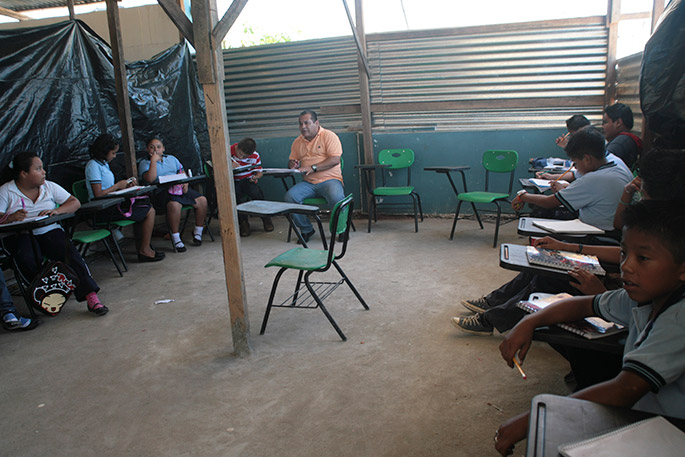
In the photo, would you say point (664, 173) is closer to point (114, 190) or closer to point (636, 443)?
point (636, 443)

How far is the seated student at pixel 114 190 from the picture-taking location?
4684 mm

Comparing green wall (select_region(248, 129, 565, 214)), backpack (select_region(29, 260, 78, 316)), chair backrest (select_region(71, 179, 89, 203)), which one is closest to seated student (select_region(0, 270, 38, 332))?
backpack (select_region(29, 260, 78, 316))

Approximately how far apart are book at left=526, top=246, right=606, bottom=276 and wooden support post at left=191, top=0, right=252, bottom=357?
5.11ft

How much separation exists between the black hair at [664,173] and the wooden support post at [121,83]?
14.7 ft

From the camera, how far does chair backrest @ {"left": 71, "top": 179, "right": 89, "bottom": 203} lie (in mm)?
4648

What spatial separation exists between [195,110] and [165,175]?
1492mm

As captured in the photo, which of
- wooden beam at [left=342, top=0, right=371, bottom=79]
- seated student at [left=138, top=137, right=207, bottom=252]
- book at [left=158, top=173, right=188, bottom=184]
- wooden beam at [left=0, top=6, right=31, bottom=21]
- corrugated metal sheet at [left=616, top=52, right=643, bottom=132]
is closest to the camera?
corrugated metal sheet at [left=616, top=52, right=643, bottom=132]

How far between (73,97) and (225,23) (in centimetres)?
298

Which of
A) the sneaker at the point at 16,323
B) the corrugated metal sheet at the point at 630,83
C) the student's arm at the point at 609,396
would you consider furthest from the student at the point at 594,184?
the sneaker at the point at 16,323

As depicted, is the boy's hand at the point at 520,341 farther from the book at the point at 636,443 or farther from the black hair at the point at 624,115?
the black hair at the point at 624,115

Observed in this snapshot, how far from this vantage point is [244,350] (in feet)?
9.60

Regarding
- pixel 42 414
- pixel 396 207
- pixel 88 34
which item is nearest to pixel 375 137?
pixel 396 207

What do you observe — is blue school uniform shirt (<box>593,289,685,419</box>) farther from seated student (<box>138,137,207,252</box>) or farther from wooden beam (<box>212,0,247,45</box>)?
seated student (<box>138,137,207,252</box>)

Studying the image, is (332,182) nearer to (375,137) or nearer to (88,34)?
(375,137)
